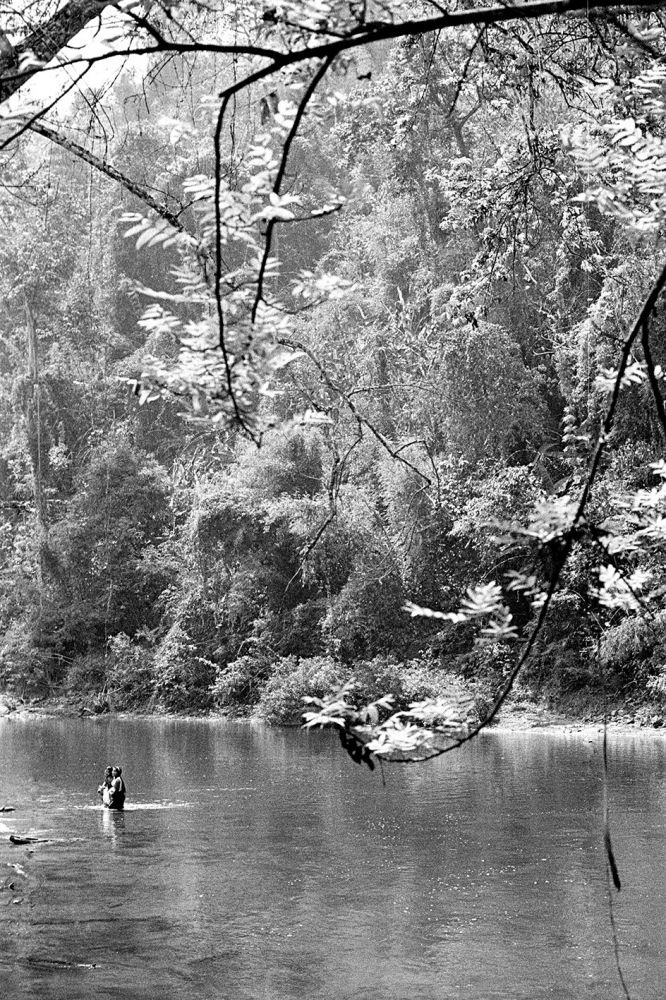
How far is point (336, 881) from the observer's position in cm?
1353

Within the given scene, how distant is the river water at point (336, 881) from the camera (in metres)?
9.94

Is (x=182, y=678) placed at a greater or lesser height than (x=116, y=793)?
greater

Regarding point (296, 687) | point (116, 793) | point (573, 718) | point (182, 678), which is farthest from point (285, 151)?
point (182, 678)

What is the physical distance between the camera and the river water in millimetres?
9938

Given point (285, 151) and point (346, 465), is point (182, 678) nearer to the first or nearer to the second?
point (346, 465)

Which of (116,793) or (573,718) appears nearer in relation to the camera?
(116,793)

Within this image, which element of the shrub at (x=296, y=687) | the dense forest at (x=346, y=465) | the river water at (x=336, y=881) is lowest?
the river water at (x=336, y=881)

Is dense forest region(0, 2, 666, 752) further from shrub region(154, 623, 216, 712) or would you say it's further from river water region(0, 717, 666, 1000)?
river water region(0, 717, 666, 1000)

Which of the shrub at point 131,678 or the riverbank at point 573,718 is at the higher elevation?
the shrub at point 131,678

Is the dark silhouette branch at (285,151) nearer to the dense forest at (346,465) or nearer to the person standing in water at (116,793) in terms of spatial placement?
the dense forest at (346,465)

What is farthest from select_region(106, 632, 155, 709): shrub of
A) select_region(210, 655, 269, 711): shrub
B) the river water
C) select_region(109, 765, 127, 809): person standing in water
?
select_region(109, 765, 127, 809): person standing in water

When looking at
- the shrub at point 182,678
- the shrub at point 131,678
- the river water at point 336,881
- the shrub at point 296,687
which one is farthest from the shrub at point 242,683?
the river water at point 336,881

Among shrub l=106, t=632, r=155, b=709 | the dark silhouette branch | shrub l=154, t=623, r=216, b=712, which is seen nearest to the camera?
the dark silhouette branch

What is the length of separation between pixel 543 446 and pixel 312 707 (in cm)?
868
